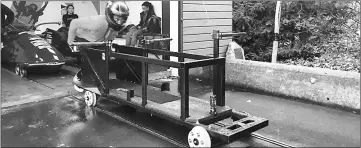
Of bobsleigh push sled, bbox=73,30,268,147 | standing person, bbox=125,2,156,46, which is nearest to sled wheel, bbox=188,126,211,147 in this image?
bobsleigh push sled, bbox=73,30,268,147

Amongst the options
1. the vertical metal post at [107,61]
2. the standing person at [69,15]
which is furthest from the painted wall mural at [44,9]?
the vertical metal post at [107,61]

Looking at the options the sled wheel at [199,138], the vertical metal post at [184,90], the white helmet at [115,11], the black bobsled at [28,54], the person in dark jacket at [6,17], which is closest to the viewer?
the sled wheel at [199,138]

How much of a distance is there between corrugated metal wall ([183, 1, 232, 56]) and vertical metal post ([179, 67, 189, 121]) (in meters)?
4.10

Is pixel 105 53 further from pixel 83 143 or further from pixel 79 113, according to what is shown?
pixel 83 143

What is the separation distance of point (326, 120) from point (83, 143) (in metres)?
3.19

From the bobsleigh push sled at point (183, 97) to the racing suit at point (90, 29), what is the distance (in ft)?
1.46

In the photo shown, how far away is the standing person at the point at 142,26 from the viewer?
26.7ft

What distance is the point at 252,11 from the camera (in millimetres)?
9984

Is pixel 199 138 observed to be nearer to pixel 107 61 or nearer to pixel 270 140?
pixel 270 140

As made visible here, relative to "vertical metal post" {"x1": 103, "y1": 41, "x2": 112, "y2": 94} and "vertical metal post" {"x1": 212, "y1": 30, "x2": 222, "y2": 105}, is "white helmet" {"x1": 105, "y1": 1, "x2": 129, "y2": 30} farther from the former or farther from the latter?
"vertical metal post" {"x1": 212, "y1": 30, "x2": 222, "y2": 105}

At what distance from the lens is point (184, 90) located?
3764 mm

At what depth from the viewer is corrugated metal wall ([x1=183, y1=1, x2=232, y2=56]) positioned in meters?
7.84

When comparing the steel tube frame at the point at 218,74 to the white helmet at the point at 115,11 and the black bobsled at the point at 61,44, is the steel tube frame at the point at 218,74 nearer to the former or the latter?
the white helmet at the point at 115,11

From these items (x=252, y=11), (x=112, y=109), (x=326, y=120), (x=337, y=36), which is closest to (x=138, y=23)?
(x=252, y=11)
